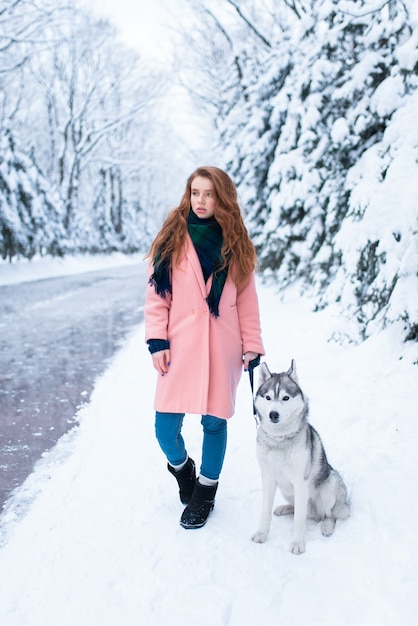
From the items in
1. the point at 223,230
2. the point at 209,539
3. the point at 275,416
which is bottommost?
the point at 209,539

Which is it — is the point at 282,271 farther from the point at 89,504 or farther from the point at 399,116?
the point at 89,504

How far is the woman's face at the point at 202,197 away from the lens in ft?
8.95

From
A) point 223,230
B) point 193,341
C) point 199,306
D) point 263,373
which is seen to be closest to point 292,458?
point 263,373

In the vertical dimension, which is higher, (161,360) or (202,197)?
(202,197)

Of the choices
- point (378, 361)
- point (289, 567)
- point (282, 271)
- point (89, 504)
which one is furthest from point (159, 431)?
point (282, 271)

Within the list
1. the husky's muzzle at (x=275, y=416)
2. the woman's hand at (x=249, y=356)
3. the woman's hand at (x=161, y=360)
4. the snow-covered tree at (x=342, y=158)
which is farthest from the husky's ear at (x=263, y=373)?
the snow-covered tree at (x=342, y=158)

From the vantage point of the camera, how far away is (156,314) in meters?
2.74

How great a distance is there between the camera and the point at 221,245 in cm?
277

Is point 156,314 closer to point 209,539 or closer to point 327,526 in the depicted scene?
point 209,539

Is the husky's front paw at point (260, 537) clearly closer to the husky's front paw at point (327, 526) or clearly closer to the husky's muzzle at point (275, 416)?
the husky's front paw at point (327, 526)

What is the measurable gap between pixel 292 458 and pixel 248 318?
0.87 metres

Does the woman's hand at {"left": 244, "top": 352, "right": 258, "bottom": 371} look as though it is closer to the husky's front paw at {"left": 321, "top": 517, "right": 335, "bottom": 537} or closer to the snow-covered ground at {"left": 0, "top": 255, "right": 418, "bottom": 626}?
the snow-covered ground at {"left": 0, "top": 255, "right": 418, "bottom": 626}

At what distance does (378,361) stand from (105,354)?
160 inches

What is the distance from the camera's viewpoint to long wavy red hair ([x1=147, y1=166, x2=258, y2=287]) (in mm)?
2725
